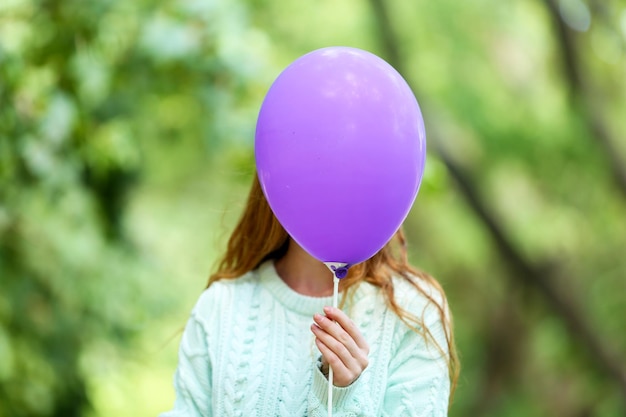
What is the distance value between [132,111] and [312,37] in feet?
10.9

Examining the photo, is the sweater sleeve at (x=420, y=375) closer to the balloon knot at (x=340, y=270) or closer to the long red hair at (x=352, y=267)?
the long red hair at (x=352, y=267)

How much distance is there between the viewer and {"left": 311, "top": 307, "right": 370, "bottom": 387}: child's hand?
1.72 m

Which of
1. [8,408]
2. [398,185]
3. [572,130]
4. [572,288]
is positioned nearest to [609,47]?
[572,130]

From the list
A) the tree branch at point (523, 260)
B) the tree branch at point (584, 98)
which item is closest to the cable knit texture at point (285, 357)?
the tree branch at point (584, 98)

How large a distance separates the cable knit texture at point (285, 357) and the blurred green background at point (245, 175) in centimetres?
20

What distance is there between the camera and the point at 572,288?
275 inches

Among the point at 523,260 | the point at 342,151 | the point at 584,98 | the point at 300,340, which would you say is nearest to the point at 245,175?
the point at 300,340

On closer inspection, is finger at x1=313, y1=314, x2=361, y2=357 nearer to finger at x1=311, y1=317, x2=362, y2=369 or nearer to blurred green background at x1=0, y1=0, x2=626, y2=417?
finger at x1=311, y1=317, x2=362, y2=369

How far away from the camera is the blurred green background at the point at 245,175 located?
3604 millimetres

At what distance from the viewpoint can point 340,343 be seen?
1.72 metres

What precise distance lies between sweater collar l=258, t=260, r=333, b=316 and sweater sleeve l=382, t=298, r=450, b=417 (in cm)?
20

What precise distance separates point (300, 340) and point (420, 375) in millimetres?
270

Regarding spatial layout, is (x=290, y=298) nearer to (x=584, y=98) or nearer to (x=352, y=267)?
(x=352, y=267)

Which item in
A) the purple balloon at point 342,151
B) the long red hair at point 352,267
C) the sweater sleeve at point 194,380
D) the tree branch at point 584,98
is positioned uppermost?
the purple balloon at point 342,151
